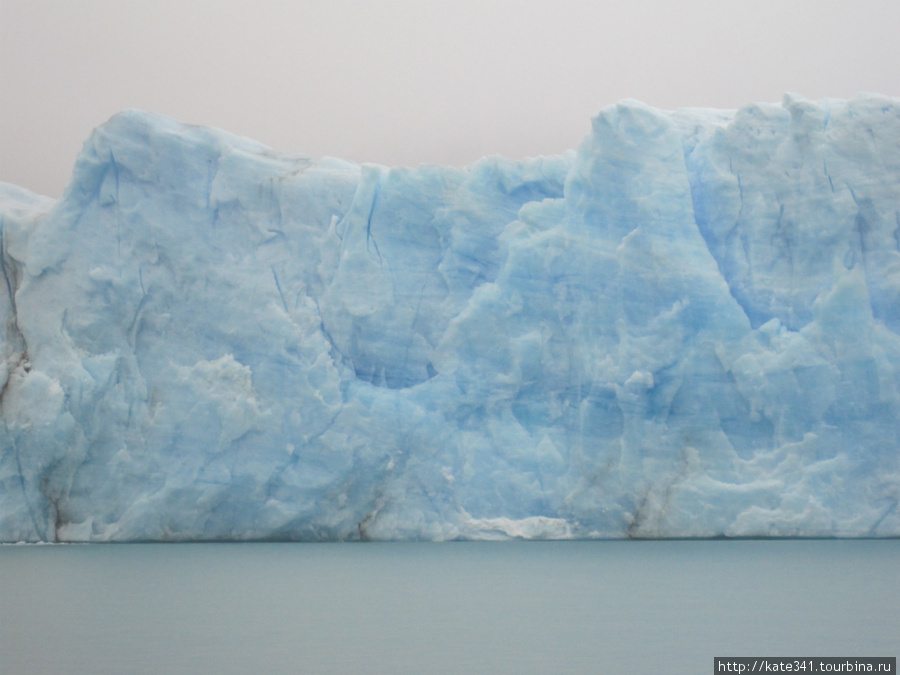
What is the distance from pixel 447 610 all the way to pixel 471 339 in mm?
3746

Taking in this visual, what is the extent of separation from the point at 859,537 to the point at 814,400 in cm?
110

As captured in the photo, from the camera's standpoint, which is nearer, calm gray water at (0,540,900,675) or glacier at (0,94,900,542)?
calm gray water at (0,540,900,675)

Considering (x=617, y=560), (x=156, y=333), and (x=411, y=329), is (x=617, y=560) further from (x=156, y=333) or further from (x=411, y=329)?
(x=156, y=333)

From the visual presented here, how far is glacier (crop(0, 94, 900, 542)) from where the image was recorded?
7363 mm

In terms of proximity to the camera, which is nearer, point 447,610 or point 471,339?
point 447,610

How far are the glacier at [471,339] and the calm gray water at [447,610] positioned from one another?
0.90 m

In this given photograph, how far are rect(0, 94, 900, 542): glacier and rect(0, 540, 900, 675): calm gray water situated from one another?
0.90 meters

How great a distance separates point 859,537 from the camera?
7195mm

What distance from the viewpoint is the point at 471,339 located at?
782cm

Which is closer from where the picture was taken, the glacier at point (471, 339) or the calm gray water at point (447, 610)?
the calm gray water at point (447, 610)

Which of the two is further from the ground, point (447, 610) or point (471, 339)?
point (471, 339)

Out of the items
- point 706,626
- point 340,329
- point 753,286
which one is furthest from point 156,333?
point 706,626

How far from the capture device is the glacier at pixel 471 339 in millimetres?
7363

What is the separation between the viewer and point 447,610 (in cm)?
430
